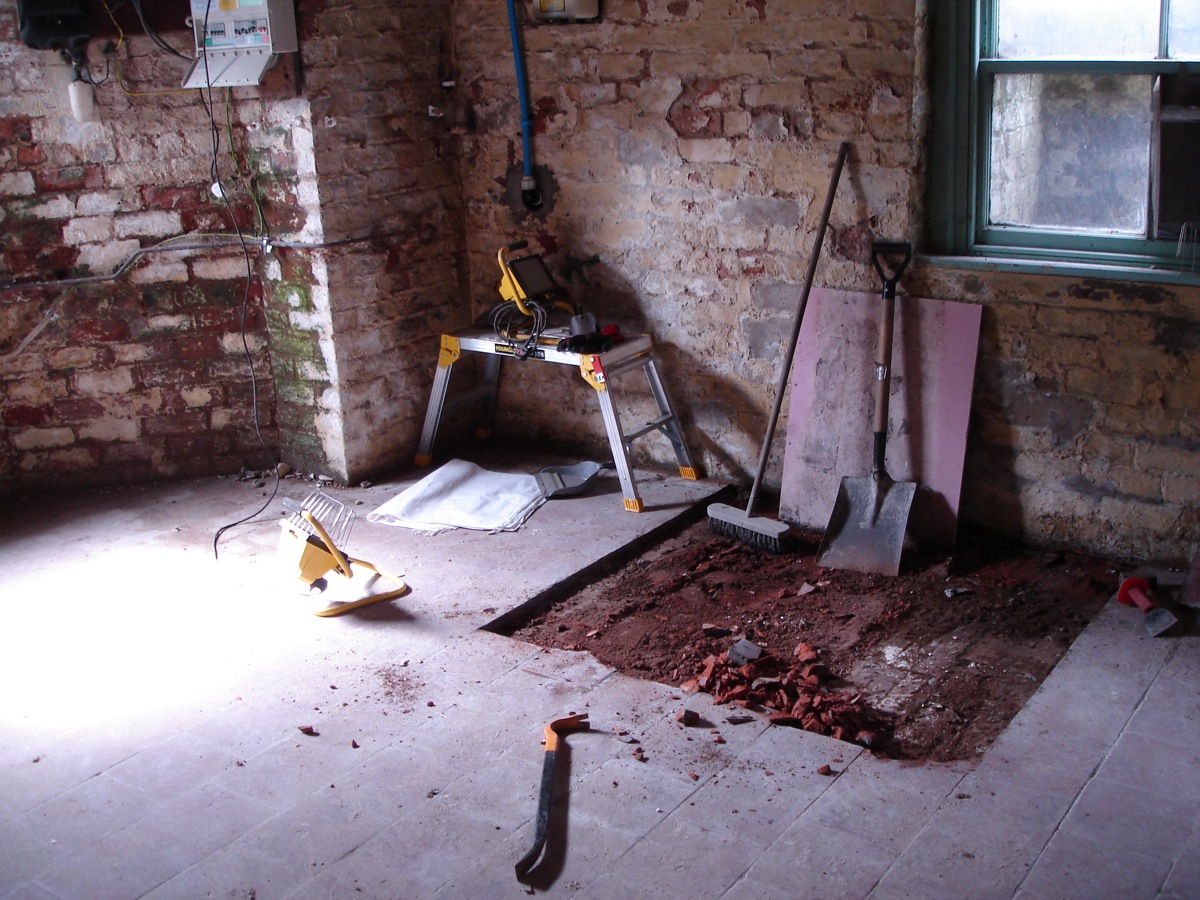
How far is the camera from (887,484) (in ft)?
13.4

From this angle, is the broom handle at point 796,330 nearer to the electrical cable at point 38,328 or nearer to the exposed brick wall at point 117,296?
the exposed brick wall at point 117,296

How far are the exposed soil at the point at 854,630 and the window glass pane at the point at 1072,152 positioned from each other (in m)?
1.13

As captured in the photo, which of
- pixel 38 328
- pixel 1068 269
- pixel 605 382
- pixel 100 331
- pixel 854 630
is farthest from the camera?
pixel 100 331

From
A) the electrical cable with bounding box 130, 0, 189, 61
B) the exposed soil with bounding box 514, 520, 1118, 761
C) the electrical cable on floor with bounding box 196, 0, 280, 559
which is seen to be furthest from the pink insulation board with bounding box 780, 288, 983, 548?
the electrical cable with bounding box 130, 0, 189, 61

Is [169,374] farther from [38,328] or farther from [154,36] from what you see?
[154,36]

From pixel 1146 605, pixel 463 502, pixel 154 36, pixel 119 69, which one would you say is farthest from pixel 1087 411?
pixel 119 69

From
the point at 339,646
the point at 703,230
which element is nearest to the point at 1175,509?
the point at 703,230

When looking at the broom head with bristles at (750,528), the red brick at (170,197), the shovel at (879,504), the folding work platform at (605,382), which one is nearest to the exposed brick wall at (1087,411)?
the shovel at (879,504)

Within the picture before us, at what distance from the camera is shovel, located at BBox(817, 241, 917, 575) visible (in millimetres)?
3959

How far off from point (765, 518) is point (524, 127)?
1844mm

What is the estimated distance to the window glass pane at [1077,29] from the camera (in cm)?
354

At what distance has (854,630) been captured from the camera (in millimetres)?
3617

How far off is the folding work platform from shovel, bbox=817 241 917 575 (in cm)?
78

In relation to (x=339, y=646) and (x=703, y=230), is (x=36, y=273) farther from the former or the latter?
(x=703, y=230)
